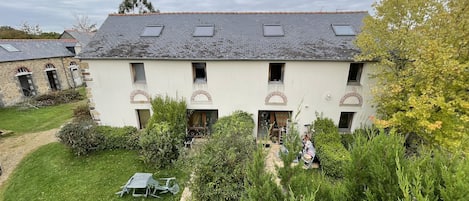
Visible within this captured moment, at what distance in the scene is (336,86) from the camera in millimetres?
10727

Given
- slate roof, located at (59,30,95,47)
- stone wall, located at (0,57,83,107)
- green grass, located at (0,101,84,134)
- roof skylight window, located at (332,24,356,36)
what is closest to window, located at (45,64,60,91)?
stone wall, located at (0,57,83,107)

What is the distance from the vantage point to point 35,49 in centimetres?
2191

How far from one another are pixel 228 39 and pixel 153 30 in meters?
4.55

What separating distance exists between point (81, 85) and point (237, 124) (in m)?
25.6

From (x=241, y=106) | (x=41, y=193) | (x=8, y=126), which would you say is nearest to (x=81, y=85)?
(x=8, y=126)

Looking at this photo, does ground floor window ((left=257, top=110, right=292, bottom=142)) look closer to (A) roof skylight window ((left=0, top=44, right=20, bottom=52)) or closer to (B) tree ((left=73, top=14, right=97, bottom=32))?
(A) roof skylight window ((left=0, top=44, right=20, bottom=52))

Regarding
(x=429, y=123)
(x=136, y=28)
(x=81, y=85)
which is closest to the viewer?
(x=429, y=123)

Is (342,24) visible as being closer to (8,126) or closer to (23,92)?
(8,126)

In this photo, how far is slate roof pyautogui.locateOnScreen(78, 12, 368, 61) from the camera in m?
10.5

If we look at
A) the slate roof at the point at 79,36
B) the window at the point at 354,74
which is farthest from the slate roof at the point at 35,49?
the window at the point at 354,74

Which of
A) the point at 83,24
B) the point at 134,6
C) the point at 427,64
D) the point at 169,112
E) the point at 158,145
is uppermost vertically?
the point at 83,24

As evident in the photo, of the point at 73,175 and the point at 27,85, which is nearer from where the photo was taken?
the point at 73,175

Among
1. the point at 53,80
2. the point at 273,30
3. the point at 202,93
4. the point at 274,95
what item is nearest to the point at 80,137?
the point at 202,93

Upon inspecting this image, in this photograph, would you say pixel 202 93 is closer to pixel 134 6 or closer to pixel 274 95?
pixel 274 95
